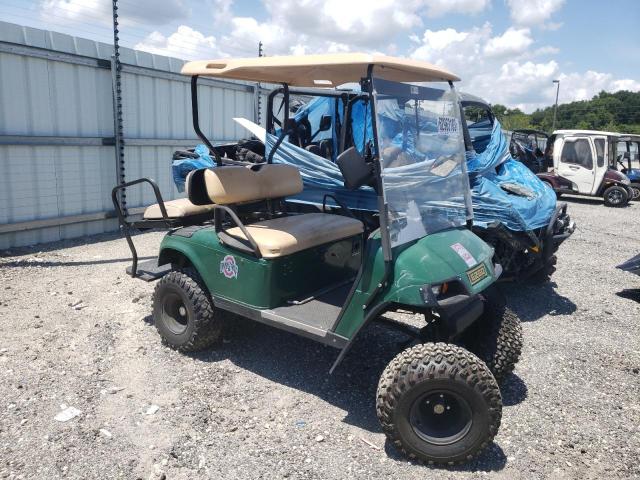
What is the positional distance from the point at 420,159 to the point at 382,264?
77 centimetres

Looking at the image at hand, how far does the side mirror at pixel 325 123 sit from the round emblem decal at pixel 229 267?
3.09 meters

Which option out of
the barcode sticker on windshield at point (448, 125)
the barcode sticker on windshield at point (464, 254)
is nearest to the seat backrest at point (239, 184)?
the barcode sticker on windshield at point (448, 125)

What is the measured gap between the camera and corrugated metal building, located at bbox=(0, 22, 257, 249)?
6355 millimetres

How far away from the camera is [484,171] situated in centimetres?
542

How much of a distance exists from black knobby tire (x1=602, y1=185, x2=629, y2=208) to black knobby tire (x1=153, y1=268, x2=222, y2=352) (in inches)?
475

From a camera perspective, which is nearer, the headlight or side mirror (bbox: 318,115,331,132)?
the headlight

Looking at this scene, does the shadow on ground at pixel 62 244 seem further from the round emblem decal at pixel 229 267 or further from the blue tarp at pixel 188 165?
the round emblem decal at pixel 229 267

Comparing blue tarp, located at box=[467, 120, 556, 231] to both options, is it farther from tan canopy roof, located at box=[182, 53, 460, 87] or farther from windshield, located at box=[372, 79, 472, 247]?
tan canopy roof, located at box=[182, 53, 460, 87]

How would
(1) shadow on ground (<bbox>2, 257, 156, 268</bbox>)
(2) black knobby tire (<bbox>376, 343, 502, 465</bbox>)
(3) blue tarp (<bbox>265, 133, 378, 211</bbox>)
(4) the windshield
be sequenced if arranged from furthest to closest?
(1) shadow on ground (<bbox>2, 257, 156, 268</bbox>) → (3) blue tarp (<bbox>265, 133, 378, 211</bbox>) → (4) the windshield → (2) black knobby tire (<bbox>376, 343, 502, 465</bbox>)

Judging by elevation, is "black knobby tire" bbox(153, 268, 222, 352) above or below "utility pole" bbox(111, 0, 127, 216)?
below

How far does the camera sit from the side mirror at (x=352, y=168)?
2727 millimetres

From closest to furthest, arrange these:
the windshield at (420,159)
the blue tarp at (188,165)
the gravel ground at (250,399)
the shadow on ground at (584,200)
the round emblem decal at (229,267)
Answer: the gravel ground at (250,399) < the windshield at (420,159) < the round emblem decal at (229,267) < the blue tarp at (188,165) < the shadow on ground at (584,200)

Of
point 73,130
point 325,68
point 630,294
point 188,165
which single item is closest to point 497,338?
point 325,68

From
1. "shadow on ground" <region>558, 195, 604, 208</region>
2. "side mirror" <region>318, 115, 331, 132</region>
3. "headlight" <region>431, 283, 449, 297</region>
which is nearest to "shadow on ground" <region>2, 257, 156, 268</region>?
"side mirror" <region>318, 115, 331, 132</region>
